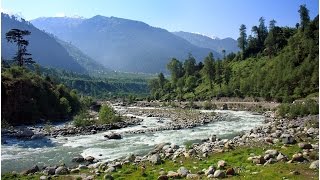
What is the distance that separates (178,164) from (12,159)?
15969 mm

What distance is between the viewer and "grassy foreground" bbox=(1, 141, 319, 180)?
21094 mm

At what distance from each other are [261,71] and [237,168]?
110m

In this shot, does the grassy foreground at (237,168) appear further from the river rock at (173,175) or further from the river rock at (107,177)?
the river rock at (173,175)

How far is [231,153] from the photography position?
29703 mm

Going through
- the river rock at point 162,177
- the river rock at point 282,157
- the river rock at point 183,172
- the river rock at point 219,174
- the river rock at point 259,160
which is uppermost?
the river rock at point 282,157

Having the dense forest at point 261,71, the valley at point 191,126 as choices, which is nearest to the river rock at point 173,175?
the valley at point 191,126

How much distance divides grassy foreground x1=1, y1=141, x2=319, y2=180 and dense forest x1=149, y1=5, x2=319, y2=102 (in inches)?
2780

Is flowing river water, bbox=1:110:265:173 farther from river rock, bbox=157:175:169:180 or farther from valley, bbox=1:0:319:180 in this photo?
river rock, bbox=157:175:169:180

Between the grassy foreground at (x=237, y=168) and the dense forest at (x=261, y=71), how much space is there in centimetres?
7060

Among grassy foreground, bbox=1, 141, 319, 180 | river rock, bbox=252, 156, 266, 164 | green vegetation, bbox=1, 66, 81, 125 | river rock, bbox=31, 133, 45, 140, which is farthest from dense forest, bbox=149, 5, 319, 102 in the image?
river rock, bbox=252, 156, 266, 164

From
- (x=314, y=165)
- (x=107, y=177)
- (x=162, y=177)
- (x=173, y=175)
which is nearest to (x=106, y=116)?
(x=107, y=177)

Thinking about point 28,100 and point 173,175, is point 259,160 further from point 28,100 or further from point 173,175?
point 28,100

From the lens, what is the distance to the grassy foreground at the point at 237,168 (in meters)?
21.1

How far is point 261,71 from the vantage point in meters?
129
